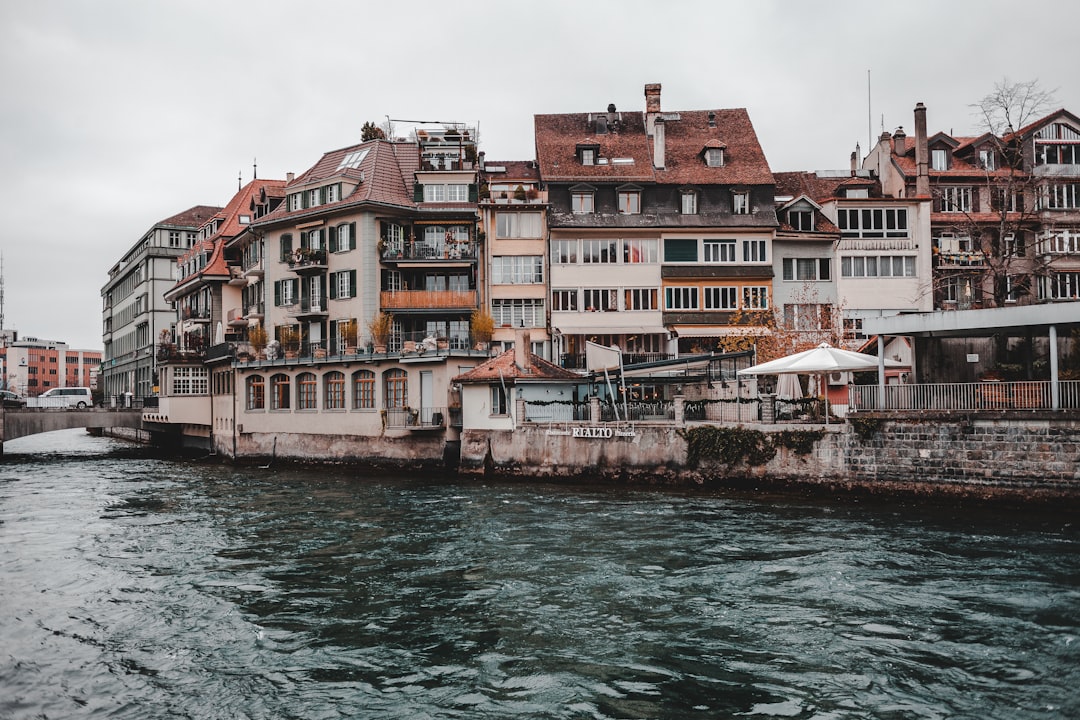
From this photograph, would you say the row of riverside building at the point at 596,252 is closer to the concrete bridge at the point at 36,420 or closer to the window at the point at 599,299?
the window at the point at 599,299

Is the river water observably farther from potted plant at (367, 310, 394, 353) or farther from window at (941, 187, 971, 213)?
window at (941, 187, 971, 213)

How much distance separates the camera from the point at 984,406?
25.2 metres

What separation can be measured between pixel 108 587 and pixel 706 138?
4438 cm

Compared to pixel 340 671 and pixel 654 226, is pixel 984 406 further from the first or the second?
pixel 654 226

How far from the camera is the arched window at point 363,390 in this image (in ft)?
142

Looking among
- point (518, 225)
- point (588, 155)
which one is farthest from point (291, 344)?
point (588, 155)

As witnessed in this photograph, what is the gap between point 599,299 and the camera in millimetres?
48031

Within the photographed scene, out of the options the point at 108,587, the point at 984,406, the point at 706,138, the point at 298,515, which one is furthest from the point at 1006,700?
the point at 706,138

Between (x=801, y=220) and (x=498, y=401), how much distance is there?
2340 cm

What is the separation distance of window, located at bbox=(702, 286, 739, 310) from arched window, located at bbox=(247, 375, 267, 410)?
2490 centimetres

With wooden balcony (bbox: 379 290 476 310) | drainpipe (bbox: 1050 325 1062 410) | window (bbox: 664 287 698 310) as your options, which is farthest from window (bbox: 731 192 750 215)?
drainpipe (bbox: 1050 325 1062 410)

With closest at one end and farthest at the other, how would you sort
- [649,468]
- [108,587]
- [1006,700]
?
[1006,700]
[108,587]
[649,468]

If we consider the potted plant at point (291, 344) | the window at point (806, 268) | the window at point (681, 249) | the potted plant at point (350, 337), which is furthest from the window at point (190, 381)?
the window at point (806, 268)

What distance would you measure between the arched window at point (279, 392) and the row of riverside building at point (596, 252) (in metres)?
0.11
